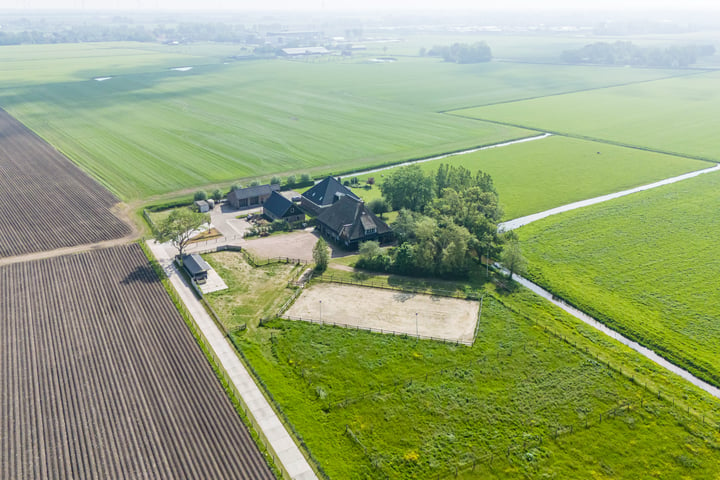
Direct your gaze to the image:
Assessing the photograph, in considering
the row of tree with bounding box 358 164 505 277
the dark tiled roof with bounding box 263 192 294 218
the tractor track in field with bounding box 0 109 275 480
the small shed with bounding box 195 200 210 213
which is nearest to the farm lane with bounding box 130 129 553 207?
the small shed with bounding box 195 200 210 213

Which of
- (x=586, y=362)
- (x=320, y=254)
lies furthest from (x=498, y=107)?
(x=586, y=362)

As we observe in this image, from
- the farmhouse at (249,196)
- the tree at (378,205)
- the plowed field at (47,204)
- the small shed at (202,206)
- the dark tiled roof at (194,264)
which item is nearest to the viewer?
the dark tiled roof at (194,264)

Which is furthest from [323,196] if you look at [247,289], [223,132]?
Result: [223,132]

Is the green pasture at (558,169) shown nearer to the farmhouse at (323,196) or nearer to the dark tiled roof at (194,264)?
the farmhouse at (323,196)

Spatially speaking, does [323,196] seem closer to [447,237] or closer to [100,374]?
[447,237]

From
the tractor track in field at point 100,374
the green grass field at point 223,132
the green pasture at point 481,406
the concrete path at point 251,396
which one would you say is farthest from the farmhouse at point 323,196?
the green pasture at point 481,406

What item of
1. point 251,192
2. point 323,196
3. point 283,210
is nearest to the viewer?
point 283,210

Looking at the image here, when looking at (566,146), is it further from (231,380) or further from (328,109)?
(231,380)
